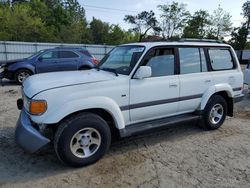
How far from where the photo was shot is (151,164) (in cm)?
388

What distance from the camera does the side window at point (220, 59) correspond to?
527cm

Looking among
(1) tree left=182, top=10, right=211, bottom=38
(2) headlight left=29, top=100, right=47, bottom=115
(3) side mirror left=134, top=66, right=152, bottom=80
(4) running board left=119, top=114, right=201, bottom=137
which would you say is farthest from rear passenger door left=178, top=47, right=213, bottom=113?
(1) tree left=182, top=10, right=211, bottom=38

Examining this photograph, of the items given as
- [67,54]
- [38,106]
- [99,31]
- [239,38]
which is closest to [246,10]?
[239,38]

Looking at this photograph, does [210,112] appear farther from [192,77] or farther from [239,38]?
[239,38]

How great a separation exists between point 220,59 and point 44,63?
26.7 ft

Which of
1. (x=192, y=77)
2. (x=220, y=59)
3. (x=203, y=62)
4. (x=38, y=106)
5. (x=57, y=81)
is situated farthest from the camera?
(x=220, y=59)

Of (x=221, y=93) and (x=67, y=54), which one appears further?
(x=67, y=54)

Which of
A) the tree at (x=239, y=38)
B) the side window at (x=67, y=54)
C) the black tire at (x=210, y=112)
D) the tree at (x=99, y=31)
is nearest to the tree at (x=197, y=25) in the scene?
the tree at (x=239, y=38)

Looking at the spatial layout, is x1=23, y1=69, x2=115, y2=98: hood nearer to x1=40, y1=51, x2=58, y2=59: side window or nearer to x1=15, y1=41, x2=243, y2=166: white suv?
x1=15, y1=41, x2=243, y2=166: white suv

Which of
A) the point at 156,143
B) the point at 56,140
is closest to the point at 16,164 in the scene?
the point at 56,140

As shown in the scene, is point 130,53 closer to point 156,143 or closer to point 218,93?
point 156,143

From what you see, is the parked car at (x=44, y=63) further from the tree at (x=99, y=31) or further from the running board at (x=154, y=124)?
the tree at (x=99, y=31)

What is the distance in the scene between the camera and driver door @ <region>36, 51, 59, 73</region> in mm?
11180

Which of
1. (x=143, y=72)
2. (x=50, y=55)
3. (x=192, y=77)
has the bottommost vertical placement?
(x=192, y=77)
